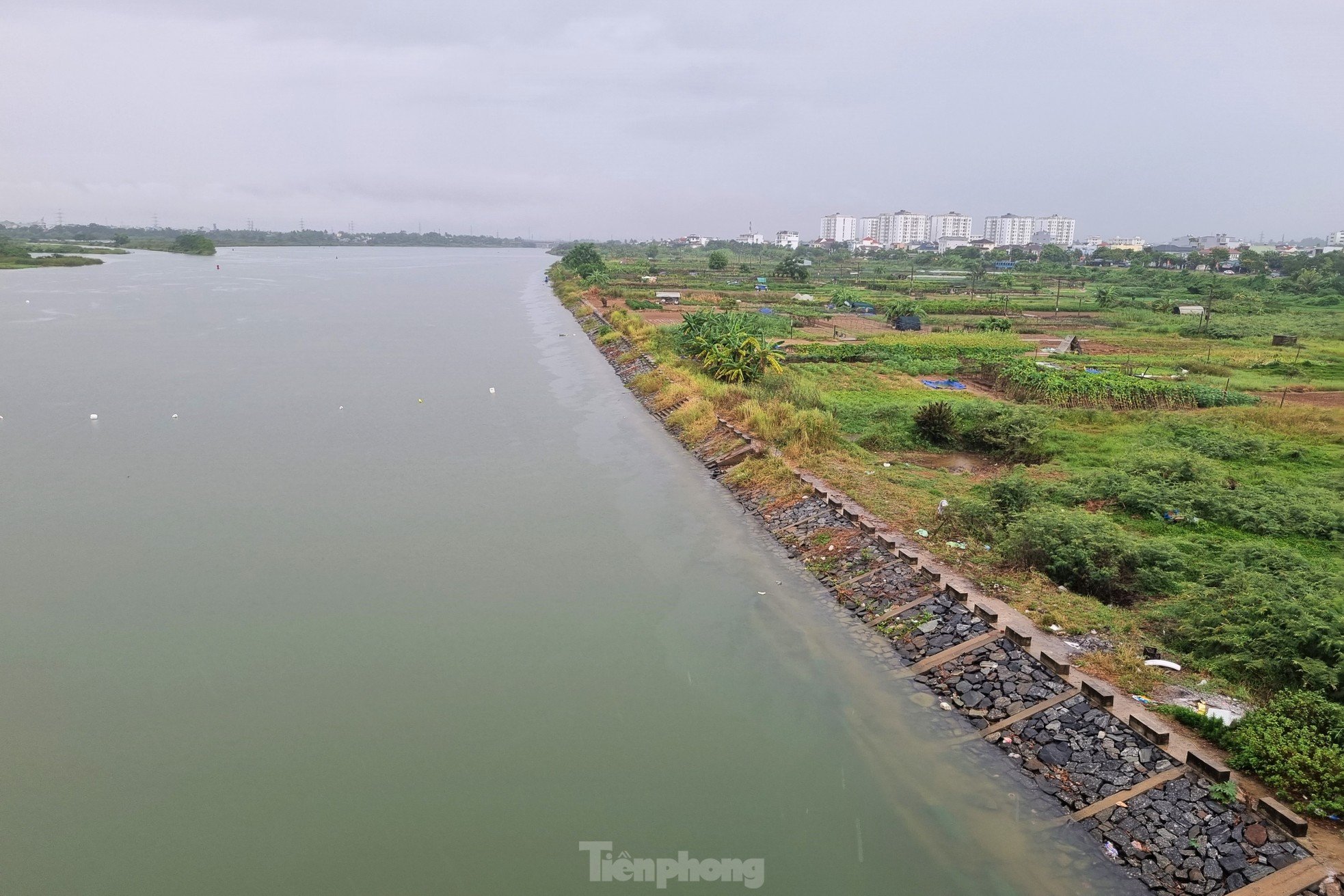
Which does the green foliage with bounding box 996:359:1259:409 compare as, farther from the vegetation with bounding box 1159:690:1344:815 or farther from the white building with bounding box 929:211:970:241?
the white building with bounding box 929:211:970:241

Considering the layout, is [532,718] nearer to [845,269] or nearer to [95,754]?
[95,754]

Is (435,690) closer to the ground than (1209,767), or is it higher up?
closer to the ground

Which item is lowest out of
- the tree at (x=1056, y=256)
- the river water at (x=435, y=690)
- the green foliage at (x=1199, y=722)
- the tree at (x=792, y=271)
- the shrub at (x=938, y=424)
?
the river water at (x=435, y=690)

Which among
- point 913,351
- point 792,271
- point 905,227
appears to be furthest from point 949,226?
point 913,351

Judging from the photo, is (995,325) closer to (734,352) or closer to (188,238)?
(734,352)

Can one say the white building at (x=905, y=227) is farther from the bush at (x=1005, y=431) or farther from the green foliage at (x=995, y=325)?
the bush at (x=1005, y=431)

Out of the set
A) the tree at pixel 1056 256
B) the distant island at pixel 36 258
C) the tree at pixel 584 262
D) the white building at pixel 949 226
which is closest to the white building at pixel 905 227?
the white building at pixel 949 226
